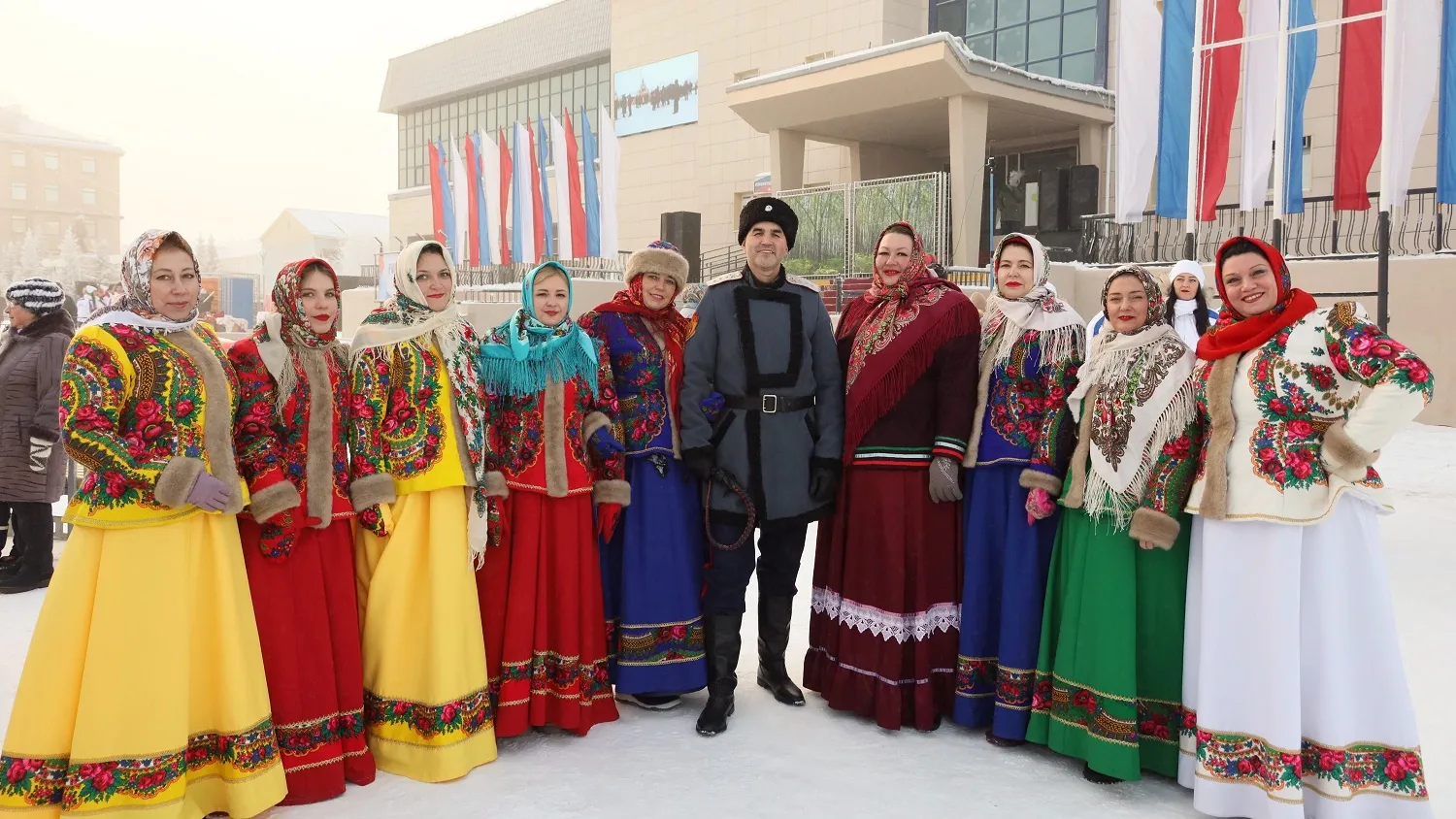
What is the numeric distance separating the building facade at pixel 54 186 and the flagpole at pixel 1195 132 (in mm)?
48157

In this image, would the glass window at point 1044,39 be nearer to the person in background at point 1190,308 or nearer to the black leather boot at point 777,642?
the person in background at point 1190,308

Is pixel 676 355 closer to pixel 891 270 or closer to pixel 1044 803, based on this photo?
pixel 891 270

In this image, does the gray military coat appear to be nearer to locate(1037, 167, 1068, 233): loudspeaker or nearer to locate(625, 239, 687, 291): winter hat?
locate(625, 239, 687, 291): winter hat

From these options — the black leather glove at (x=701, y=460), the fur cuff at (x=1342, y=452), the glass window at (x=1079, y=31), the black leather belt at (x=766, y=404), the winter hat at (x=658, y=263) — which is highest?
the glass window at (x=1079, y=31)

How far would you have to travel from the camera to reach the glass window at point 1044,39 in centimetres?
1917

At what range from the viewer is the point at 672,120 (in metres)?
25.3

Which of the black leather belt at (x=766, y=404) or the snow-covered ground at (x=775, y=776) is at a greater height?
the black leather belt at (x=766, y=404)

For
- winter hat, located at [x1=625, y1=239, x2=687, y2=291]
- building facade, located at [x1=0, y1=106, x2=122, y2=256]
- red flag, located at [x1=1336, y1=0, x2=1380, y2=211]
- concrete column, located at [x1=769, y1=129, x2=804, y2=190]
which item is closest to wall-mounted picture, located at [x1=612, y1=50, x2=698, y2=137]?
concrete column, located at [x1=769, y1=129, x2=804, y2=190]

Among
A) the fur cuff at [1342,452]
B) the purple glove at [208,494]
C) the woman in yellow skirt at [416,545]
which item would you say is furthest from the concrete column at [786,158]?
the purple glove at [208,494]

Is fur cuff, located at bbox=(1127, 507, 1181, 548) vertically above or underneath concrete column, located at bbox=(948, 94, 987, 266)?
underneath

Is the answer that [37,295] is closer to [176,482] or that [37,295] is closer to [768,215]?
[176,482]

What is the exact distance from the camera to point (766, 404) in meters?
3.99

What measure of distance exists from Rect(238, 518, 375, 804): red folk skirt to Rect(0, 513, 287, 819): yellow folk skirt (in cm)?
19

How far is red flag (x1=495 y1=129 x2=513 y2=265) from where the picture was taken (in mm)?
23500
